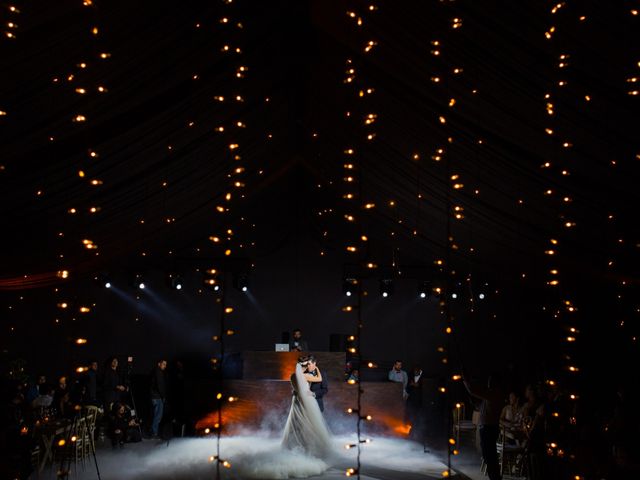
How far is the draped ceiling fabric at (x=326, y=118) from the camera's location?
14.3 feet

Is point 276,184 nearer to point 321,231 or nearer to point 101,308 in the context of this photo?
point 321,231

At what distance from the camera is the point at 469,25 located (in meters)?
4.39

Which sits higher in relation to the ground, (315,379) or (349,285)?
(349,285)

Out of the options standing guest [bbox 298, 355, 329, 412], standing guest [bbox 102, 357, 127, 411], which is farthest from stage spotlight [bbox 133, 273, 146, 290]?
standing guest [bbox 298, 355, 329, 412]

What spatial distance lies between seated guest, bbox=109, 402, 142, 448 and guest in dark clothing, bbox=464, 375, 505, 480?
5.42 metres

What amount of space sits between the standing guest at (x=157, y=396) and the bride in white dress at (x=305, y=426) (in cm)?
294

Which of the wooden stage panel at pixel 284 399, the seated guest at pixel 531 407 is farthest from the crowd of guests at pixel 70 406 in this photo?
the seated guest at pixel 531 407

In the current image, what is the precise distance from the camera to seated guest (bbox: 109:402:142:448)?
9.09 metres

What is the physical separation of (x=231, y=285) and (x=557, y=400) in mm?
8413

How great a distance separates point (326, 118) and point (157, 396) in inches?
212

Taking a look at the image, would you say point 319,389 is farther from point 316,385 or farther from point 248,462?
point 248,462

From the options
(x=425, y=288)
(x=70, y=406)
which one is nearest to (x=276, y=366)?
(x=70, y=406)

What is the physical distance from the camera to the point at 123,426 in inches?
372

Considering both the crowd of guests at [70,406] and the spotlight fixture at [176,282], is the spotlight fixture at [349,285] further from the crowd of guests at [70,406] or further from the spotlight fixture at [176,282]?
the crowd of guests at [70,406]
